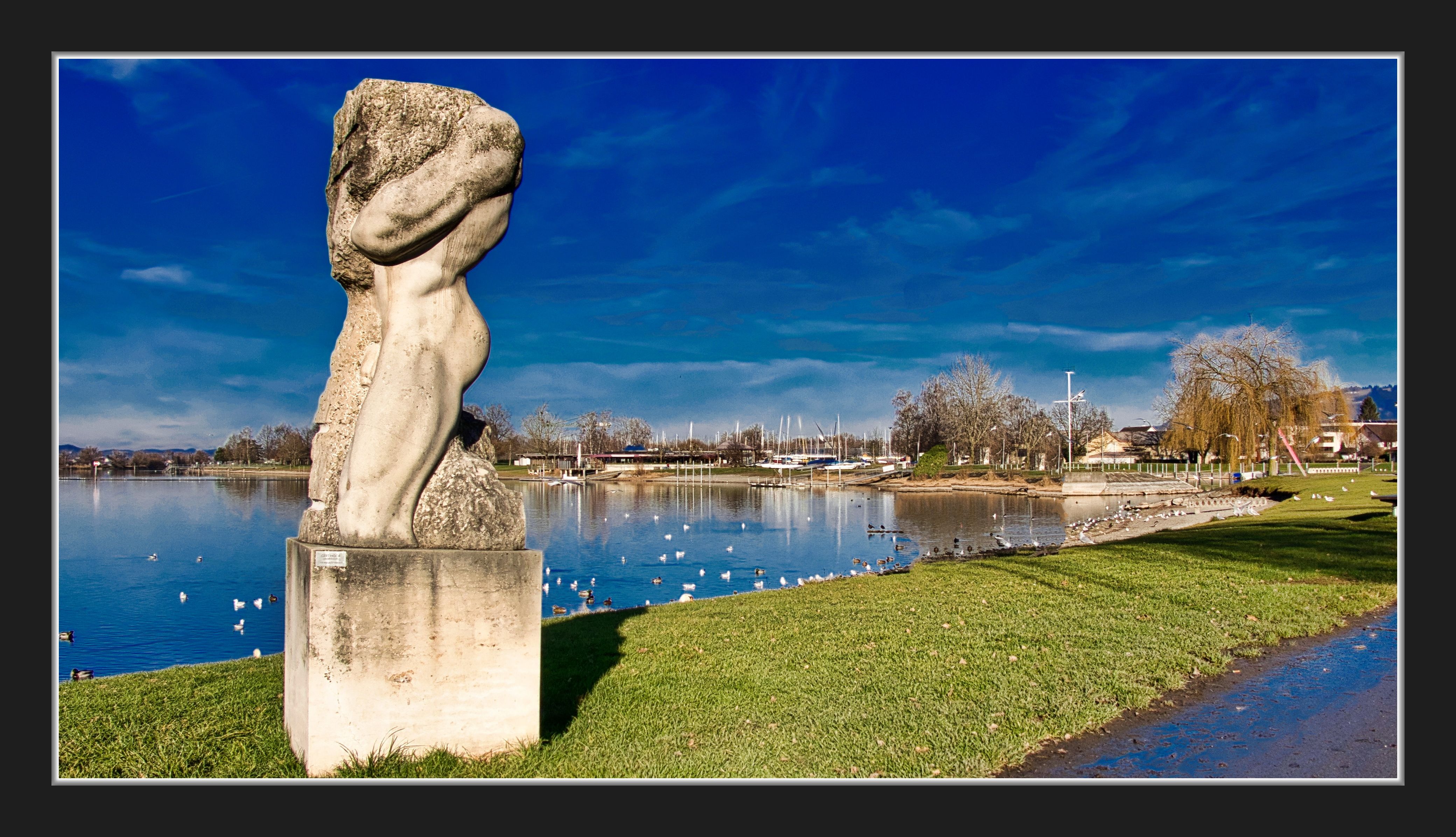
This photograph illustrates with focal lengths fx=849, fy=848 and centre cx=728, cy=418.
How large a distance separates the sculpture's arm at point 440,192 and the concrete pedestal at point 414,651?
172 centimetres

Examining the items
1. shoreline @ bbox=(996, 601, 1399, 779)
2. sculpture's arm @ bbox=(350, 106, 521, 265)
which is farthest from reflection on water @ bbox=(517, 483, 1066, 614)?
sculpture's arm @ bbox=(350, 106, 521, 265)

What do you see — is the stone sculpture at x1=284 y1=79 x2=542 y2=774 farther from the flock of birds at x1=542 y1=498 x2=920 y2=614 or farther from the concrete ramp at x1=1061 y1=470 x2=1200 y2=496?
the concrete ramp at x1=1061 y1=470 x2=1200 y2=496

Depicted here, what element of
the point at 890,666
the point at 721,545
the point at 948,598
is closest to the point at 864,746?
the point at 890,666

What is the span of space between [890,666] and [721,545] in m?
22.0

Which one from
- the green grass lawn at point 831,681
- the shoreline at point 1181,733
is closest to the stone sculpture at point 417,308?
the green grass lawn at point 831,681

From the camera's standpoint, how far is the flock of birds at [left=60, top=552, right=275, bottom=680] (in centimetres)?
995

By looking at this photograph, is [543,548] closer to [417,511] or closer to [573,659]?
[573,659]

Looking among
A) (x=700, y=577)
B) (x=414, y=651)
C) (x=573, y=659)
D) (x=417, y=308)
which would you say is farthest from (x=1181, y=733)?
(x=700, y=577)

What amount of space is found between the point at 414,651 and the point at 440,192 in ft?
8.35

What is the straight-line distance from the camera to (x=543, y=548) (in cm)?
2702

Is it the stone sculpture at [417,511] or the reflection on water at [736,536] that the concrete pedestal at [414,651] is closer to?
the stone sculpture at [417,511]

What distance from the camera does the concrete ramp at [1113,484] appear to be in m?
56.3

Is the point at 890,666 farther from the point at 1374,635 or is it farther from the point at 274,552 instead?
the point at 274,552

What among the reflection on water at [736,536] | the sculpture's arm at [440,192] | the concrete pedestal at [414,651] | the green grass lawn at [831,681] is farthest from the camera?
the reflection on water at [736,536]
